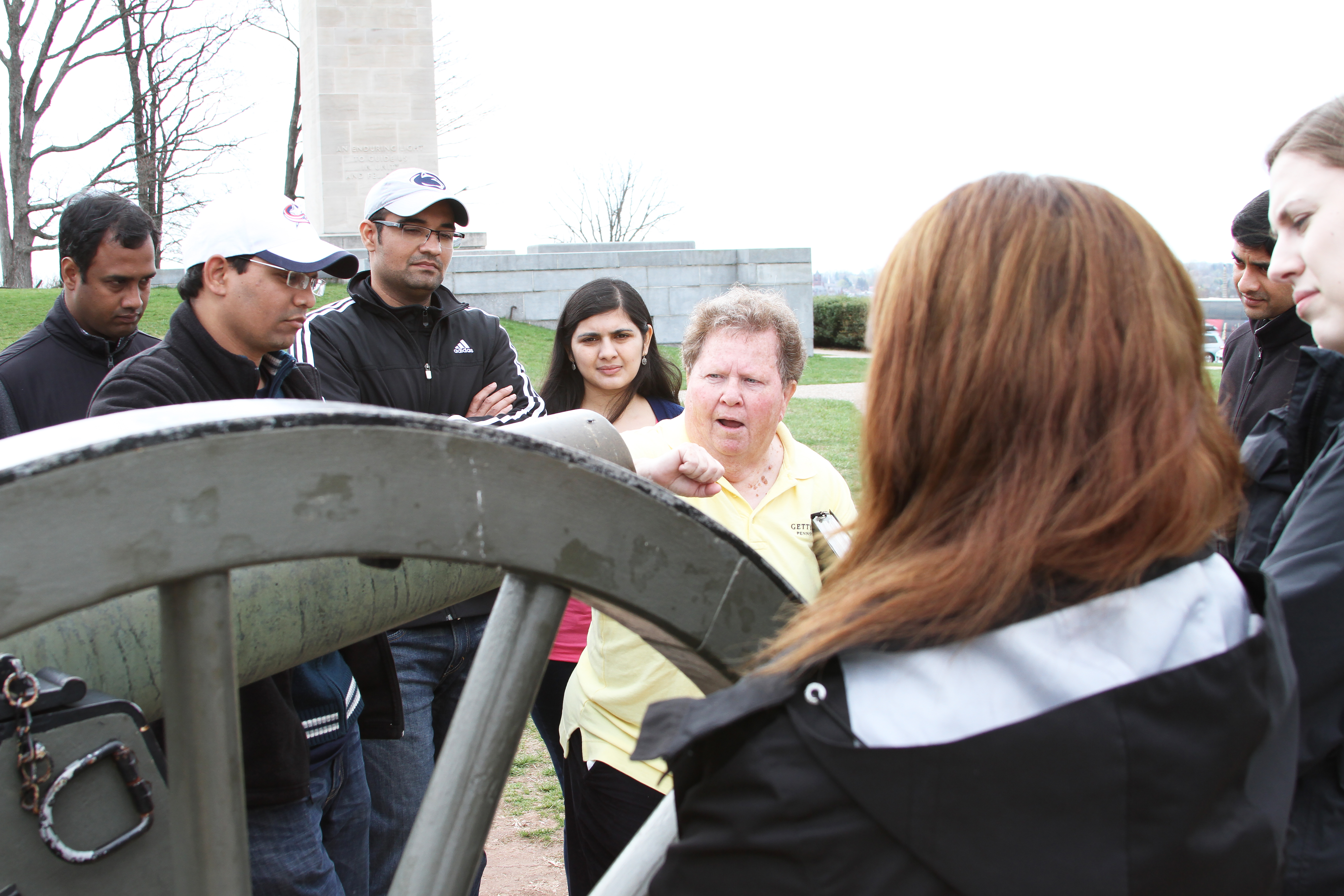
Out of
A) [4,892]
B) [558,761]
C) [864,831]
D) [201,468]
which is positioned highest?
[201,468]

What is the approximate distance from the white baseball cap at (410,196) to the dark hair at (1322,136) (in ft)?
8.56

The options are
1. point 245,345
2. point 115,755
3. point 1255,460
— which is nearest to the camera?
point 115,755

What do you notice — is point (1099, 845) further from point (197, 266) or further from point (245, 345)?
point (197, 266)

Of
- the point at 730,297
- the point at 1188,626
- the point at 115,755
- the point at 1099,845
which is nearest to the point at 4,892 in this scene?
the point at 115,755

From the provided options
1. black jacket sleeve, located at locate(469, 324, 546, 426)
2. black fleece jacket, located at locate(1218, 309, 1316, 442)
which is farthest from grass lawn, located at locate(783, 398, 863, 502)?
black jacket sleeve, located at locate(469, 324, 546, 426)

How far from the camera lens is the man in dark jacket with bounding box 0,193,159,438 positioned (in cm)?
321

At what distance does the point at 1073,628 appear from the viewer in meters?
A: 0.90

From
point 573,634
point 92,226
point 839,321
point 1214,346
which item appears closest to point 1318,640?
point 573,634

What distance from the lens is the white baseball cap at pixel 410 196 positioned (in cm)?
348

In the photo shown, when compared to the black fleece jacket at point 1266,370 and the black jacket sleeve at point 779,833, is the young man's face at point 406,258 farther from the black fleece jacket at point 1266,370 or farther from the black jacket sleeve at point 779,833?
the black fleece jacket at point 1266,370

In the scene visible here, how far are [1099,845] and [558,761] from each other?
75.3 inches

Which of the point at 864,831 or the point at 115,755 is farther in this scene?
the point at 115,755

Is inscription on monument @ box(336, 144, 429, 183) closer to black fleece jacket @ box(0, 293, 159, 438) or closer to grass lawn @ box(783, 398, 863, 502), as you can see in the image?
grass lawn @ box(783, 398, 863, 502)

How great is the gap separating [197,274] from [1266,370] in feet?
11.7
